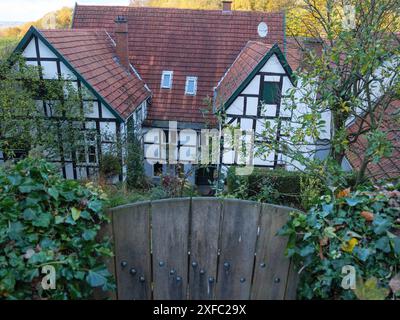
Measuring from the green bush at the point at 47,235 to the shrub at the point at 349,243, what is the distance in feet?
3.35

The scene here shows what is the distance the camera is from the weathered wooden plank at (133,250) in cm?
201

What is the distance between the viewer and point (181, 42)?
42.7 feet

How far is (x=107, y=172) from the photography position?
388 inches

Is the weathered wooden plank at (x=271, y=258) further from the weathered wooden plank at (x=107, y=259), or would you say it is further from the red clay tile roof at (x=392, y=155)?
the red clay tile roof at (x=392, y=155)

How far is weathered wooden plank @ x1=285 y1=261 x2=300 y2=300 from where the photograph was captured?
78.9 inches

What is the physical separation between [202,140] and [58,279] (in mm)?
9646

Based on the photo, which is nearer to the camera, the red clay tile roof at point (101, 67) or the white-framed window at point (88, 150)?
the red clay tile roof at point (101, 67)

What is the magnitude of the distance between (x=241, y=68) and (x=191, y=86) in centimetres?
210

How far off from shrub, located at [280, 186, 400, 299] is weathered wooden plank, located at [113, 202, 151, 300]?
2.57 ft

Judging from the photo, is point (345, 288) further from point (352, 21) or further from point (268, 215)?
point (352, 21)

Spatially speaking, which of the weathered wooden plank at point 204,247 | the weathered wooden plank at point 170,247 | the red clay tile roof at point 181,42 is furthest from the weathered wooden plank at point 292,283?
the red clay tile roof at point 181,42

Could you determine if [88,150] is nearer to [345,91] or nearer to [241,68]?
[241,68]

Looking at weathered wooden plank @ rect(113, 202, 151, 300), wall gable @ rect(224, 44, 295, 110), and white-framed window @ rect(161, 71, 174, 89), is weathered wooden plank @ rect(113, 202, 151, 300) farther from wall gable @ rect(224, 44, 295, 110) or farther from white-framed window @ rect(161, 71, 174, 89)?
white-framed window @ rect(161, 71, 174, 89)
